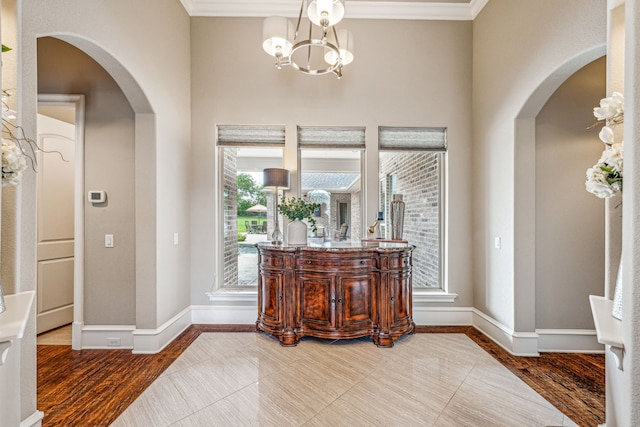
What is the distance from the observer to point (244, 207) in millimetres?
4000

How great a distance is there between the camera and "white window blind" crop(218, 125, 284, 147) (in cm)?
382

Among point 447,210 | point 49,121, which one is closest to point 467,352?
point 447,210

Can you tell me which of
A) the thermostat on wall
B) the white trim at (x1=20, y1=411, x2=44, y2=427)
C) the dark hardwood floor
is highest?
the thermostat on wall

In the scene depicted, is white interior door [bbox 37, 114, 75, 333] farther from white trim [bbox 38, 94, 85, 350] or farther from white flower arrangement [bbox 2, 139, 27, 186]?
white flower arrangement [bbox 2, 139, 27, 186]

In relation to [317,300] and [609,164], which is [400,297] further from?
[609,164]

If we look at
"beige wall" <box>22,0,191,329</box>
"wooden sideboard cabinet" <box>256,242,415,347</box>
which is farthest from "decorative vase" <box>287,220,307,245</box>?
"beige wall" <box>22,0,191,329</box>

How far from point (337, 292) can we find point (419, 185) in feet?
6.17

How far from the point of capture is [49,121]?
3514 millimetres

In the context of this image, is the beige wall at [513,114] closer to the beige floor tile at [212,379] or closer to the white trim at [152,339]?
the beige floor tile at [212,379]

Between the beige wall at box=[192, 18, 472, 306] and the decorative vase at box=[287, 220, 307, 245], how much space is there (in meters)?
1.02

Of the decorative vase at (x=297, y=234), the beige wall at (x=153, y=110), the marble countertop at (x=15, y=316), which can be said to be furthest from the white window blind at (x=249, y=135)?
the marble countertop at (x=15, y=316)

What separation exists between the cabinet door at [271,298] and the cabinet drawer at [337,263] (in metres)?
0.30

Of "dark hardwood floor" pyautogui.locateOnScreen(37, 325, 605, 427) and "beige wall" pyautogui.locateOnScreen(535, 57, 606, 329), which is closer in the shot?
"dark hardwood floor" pyautogui.locateOnScreen(37, 325, 605, 427)

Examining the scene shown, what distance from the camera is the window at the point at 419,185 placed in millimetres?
3846
